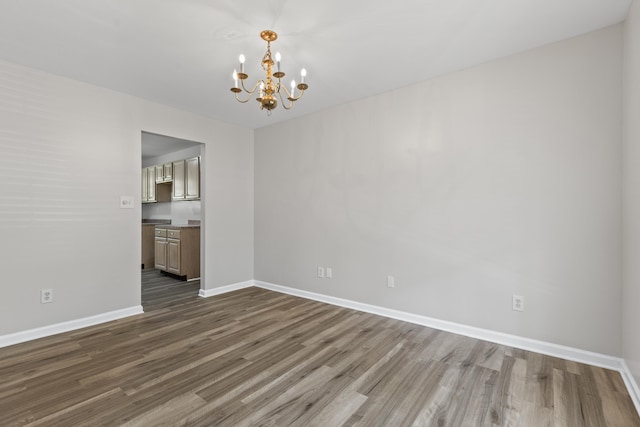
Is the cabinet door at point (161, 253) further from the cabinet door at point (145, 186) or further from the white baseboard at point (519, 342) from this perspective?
the white baseboard at point (519, 342)

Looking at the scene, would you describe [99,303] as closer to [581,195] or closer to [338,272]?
[338,272]

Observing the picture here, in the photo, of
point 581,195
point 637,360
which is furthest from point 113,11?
point 637,360

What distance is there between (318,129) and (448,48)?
185 cm

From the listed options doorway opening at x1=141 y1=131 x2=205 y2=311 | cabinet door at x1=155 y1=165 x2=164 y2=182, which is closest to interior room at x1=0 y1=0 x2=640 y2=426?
doorway opening at x1=141 y1=131 x2=205 y2=311

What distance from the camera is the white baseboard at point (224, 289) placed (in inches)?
162

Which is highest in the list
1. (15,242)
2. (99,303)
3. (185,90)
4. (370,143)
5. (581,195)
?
(185,90)

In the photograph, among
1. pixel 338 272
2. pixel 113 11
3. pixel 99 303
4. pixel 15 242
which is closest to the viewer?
pixel 113 11

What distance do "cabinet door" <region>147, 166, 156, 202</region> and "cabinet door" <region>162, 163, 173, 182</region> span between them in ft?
1.58

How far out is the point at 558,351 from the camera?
2.35 metres

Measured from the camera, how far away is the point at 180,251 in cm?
506

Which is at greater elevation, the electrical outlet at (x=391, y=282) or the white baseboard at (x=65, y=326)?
the electrical outlet at (x=391, y=282)

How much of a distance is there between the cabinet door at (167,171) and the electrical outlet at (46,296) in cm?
344

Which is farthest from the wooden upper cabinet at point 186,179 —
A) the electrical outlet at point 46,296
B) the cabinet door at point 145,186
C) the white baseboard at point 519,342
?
the white baseboard at point 519,342

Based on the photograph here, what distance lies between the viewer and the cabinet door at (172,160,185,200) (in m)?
5.61
